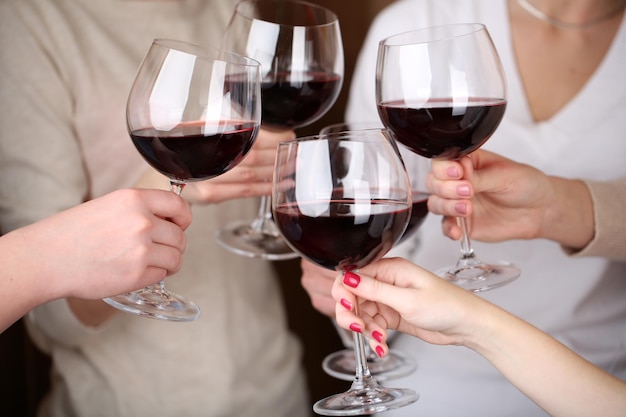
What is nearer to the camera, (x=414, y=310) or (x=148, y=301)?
(x=414, y=310)

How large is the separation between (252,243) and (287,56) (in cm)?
38

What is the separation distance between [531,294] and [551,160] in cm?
30

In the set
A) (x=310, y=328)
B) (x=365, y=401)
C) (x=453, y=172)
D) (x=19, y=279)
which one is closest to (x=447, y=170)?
(x=453, y=172)

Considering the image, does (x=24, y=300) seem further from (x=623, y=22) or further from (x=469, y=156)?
(x=623, y=22)

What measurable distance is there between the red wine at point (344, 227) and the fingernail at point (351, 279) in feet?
0.08

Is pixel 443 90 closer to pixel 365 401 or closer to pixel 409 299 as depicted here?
pixel 409 299

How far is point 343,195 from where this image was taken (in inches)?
35.5

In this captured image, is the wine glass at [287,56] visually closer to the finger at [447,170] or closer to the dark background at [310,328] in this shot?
the finger at [447,170]

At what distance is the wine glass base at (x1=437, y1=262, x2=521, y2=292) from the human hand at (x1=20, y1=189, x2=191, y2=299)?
1.68 ft

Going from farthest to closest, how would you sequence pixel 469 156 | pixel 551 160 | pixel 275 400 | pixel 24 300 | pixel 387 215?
pixel 275 400 < pixel 551 160 < pixel 469 156 < pixel 24 300 < pixel 387 215

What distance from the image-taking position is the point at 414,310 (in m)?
0.94

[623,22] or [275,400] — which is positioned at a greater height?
[623,22]

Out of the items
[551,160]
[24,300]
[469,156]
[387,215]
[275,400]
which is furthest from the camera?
[275,400]

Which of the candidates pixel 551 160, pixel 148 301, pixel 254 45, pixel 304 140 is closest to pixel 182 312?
pixel 148 301
